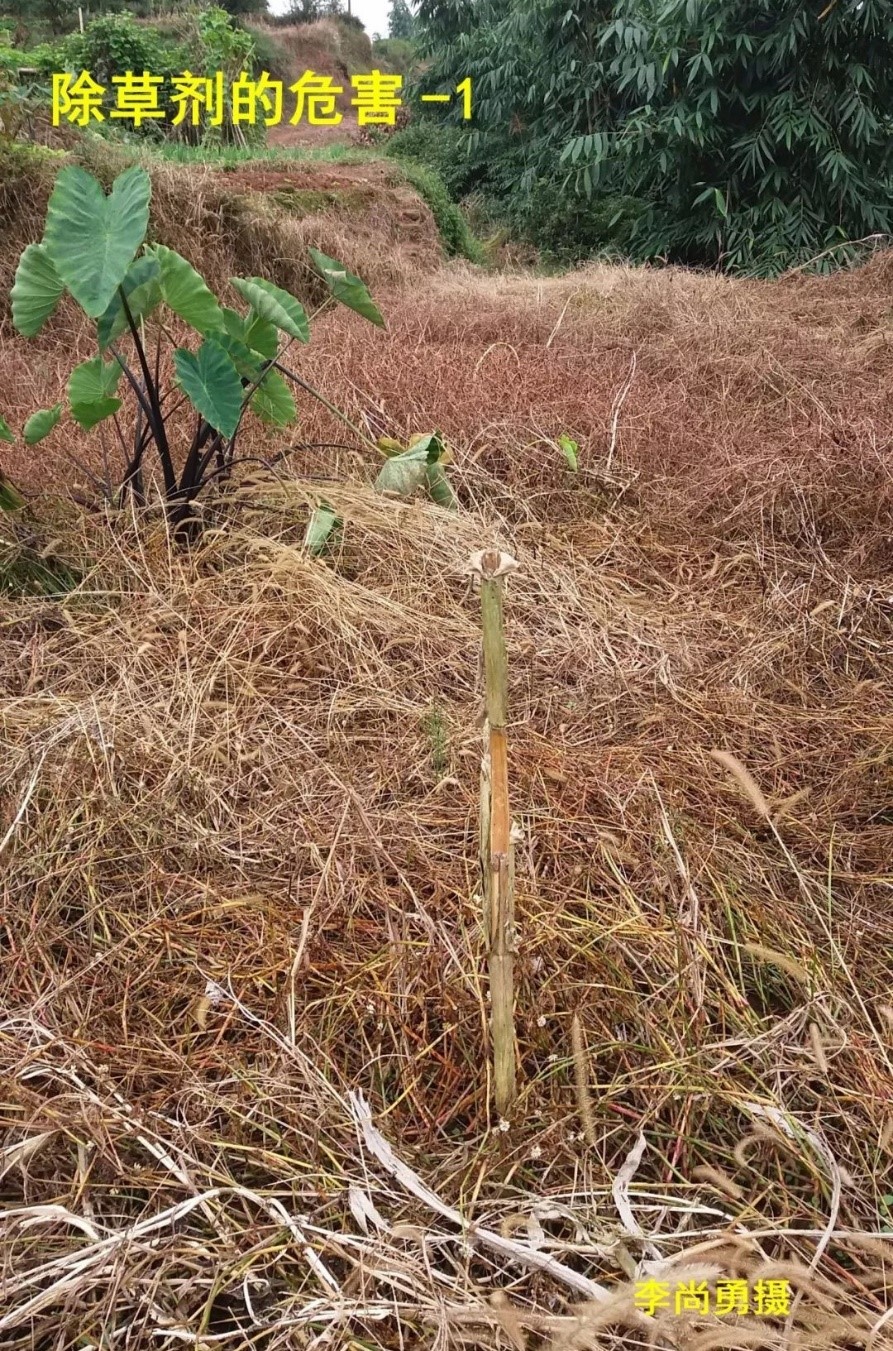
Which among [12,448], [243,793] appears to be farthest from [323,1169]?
[12,448]

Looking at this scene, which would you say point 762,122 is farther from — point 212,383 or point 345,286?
point 212,383

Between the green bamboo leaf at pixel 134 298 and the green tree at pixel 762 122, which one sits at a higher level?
the green tree at pixel 762 122

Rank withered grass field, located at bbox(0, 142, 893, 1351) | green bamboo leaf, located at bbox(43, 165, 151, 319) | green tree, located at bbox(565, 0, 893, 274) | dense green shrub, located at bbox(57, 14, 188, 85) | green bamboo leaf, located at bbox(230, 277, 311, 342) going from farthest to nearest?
1. dense green shrub, located at bbox(57, 14, 188, 85)
2. green tree, located at bbox(565, 0, 893, 274)
3. green bamboo leaf, located at bbox(230, 277, 311, 342)
4. green bamboo leaf, located at bbox(43, 165, 151, 319)
5. withered grass field, located at bbox(0, 142, 893, 1351)

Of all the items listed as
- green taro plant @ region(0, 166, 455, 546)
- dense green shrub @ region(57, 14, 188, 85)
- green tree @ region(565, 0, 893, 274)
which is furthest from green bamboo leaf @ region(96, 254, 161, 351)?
dense green shrub @ region(57, 14, 188, 85)

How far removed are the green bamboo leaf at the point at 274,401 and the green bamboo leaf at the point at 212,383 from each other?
28 centimetres

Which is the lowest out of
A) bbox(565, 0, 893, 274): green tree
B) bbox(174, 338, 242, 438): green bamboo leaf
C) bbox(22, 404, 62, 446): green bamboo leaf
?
bbox(22, 404, 62, 446): green bamboo leaf

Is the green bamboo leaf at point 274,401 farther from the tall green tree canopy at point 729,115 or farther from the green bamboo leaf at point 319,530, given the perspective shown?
the tall green tree canopy at point 729,115

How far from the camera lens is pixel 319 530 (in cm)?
194

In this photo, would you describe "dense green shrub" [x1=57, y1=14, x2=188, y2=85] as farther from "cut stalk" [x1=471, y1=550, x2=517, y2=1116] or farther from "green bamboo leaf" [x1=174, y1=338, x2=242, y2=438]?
"cut stalk" [x1=471, y1=550, x2=517, y2=1116]

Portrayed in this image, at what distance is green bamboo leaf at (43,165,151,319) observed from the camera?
5.08ft

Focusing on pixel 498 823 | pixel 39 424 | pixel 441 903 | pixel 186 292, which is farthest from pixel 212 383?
pixel 498 823

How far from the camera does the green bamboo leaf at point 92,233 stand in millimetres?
1550

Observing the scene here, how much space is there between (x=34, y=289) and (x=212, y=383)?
1.29ft

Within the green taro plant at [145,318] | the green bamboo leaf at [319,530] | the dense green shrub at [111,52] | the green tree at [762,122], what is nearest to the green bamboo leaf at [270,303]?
the green taro plant at [145,318]
